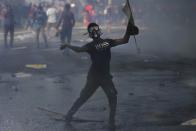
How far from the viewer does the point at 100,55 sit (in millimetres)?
8633

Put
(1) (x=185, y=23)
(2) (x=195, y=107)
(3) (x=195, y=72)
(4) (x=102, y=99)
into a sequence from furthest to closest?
(1) (x=185, y=23) < (3) (x=195, y=72) < (4) (x=102, y=99) < (2) (x=195, y=107)

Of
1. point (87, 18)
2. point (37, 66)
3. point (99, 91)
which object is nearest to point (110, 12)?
point (87, 18)

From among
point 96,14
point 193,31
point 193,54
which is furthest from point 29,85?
point 96,14

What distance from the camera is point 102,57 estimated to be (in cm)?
866

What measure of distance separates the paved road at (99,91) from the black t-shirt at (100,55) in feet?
3.05

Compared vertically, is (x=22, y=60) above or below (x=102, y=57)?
below

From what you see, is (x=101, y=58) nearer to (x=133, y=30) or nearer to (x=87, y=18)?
(x=133, y=30)

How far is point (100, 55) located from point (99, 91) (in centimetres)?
357

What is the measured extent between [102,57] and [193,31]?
1830 cm

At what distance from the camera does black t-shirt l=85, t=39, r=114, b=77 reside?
28.1ft

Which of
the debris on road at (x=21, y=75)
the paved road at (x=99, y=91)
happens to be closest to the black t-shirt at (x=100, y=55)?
the paved road at (x=99, y=91)

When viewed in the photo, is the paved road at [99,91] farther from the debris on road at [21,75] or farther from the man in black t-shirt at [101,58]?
the man in black t-shirt at [101,58]

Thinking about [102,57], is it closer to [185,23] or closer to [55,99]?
Result: [55,99]

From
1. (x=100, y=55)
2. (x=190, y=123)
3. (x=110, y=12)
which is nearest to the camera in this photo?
(x=100, y=55)
